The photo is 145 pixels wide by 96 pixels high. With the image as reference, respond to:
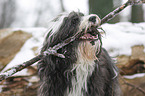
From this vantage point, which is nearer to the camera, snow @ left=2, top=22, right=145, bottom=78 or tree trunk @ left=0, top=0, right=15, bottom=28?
snow @ left=2, top=22, right=145, bottom=78

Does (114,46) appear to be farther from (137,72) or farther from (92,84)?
(92,84)

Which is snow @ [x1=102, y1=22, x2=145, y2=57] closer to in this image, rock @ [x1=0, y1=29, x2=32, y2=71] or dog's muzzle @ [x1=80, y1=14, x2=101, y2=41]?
dog's muzzle @ [x1=80, y1=14, x2=101, y2=41]

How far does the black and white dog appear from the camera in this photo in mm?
2039

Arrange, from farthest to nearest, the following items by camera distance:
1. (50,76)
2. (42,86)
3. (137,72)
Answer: (137,72) → (42,86) → (50,76)

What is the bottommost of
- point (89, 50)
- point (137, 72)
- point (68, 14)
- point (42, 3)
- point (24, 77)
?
point (137, 72)

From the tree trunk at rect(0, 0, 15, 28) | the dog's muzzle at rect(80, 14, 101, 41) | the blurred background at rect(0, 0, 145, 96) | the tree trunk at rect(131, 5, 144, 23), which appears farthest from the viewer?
the tree trunk at rect(0, 0, 15, 28)

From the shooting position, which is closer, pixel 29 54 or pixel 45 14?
pixel 29 54

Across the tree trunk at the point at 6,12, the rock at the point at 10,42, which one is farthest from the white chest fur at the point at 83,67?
the tree trunk at the point at 6,12

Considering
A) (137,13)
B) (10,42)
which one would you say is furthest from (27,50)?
(137,13)

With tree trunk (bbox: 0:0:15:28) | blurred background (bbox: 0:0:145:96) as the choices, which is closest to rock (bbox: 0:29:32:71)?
blurred background (bbox: 0:0:145:96)

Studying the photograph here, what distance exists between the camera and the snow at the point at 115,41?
3.67 m

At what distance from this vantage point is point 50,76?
7.32 feet

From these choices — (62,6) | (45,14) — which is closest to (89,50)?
(62,6)

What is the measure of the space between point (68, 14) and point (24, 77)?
177 cm
